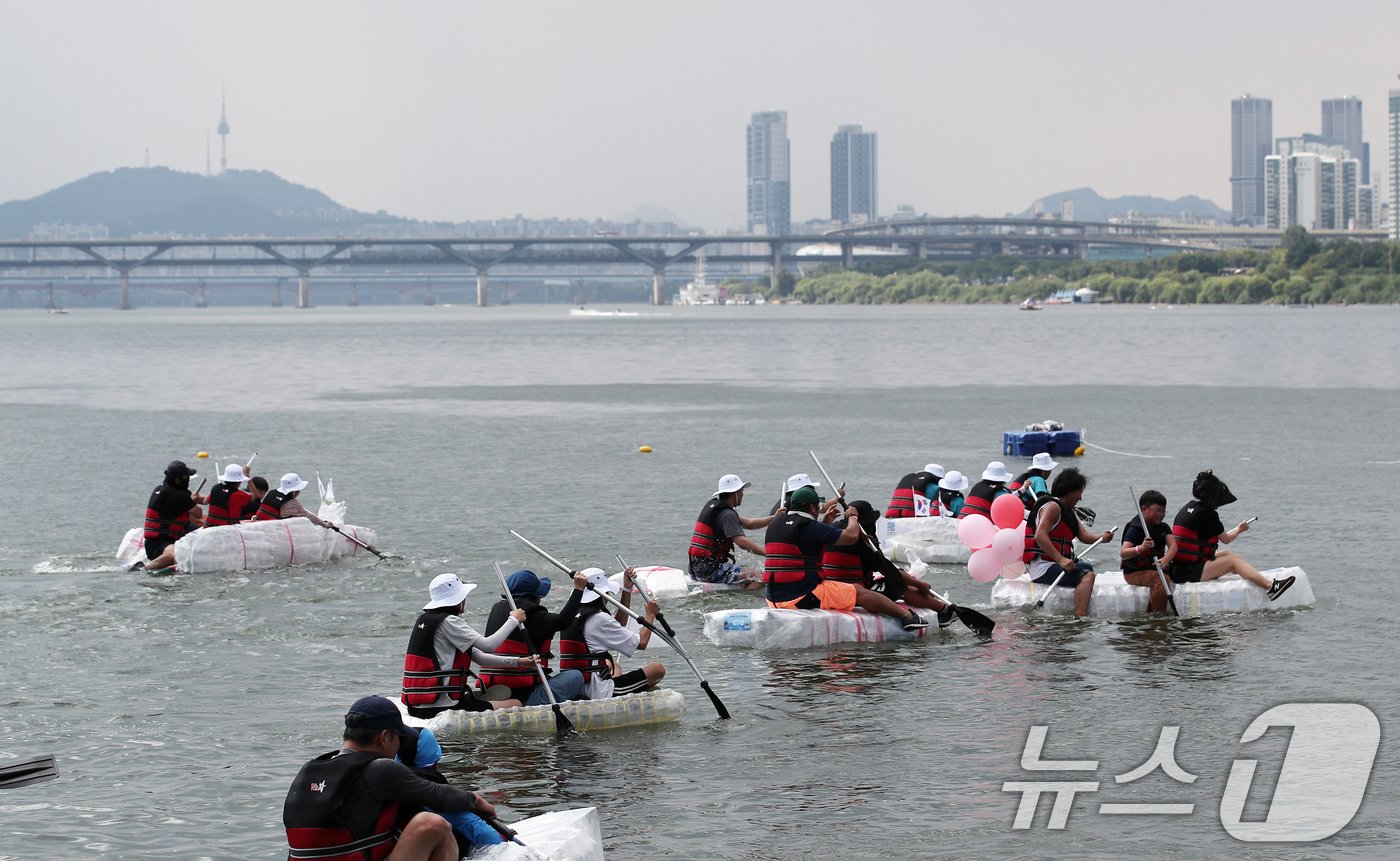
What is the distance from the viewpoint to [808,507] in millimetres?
18500

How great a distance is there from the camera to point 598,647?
50.0 ft

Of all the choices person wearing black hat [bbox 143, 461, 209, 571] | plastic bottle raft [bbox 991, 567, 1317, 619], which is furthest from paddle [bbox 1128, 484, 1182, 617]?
person wearing black hat [bbox 143, 461, 209, 571]

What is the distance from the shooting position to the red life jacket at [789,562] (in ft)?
60.4

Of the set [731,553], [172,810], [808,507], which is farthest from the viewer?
[731,553]

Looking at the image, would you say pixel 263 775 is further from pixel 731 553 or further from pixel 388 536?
pixel 388 536

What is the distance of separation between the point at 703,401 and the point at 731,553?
41377mm

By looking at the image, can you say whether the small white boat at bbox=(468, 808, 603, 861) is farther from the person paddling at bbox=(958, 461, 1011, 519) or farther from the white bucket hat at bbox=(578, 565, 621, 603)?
the person paddling at bbox=(958, 461, 1011, 519)

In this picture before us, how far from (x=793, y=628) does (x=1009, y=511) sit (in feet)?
12.5

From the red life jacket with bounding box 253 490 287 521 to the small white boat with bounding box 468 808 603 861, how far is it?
14592 millimetres

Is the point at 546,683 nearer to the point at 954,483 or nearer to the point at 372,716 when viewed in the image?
the point at 372,716

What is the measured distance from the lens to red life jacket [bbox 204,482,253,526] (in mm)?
24188

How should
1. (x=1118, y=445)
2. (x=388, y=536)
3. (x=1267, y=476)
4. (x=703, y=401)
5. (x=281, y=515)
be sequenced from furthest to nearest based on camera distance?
1. (x=703, y=401)
2. (x=1118, y=445)
3. (x=1267, y=476)
4. (x=388, y=536)
5. (x=281, y=515)

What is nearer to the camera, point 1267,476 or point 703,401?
point 1267,476

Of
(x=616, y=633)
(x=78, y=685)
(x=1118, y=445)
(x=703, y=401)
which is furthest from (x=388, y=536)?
(x=703, y=401)
